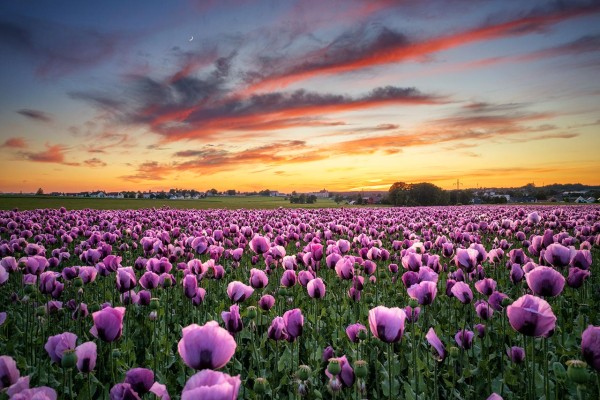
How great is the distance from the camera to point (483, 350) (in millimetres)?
3982

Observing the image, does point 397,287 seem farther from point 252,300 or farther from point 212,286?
point 212,286

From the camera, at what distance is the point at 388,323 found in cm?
241

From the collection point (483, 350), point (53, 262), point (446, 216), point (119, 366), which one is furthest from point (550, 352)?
point (446, 216)

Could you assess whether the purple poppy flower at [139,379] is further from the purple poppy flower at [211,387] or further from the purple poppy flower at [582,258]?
the purple poppy flower at [582,258]

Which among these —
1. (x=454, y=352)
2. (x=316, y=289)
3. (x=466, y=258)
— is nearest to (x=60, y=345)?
(x=316, y=289)

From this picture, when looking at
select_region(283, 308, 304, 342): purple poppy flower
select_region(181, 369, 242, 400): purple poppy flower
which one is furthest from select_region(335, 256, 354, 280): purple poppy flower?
select_region(181, 369, 242, 400): purple poppy flower

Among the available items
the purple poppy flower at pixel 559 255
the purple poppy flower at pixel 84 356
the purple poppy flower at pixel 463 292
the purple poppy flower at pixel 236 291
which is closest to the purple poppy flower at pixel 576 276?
the purple poppy flower at pixel 559 255

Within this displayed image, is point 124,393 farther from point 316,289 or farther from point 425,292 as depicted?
point 425,292

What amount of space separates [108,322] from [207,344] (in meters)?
1.00

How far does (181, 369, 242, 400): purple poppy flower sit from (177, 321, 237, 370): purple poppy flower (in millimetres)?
375

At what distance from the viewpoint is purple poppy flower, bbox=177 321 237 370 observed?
1.74 metres

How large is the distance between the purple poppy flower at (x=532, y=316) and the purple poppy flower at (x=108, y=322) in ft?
7.83

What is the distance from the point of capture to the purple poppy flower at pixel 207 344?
1.74m

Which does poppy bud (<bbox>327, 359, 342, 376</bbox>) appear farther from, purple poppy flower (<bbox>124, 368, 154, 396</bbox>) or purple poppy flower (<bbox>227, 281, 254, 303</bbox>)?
purple poppy flower (<bbox>227, 281, 254, 303</bbox>)
